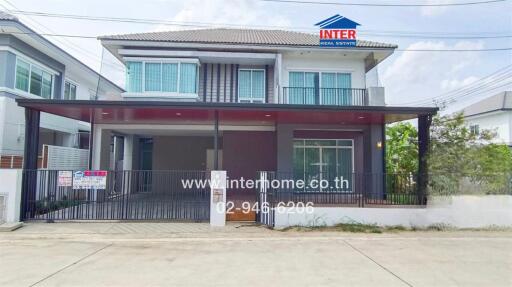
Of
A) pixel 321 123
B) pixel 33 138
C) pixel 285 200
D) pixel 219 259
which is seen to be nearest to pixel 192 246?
pixel 219 259

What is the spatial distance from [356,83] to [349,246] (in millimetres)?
9557

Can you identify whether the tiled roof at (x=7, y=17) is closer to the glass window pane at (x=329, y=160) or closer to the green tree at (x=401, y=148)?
the glass window pane at (x=329, y=160)

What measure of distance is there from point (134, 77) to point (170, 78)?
1.57m

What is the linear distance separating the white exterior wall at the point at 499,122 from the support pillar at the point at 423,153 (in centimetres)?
1944

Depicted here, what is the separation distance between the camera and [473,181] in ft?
31.0

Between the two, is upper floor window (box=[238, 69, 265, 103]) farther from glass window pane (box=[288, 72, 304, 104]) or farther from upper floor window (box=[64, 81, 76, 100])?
upper floor window (box=[64, 81, 76, 100])

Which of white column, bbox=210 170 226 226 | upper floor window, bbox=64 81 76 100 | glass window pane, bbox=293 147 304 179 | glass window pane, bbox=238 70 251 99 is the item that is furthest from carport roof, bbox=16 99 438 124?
upper floor window, bbox=64 81 76 100

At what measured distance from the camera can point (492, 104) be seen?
1128 inches

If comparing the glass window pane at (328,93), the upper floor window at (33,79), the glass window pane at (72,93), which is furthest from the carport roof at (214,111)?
the glass window pane at (72,93)

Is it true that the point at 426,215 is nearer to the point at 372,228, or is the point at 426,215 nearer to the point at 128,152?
the point at 372,228

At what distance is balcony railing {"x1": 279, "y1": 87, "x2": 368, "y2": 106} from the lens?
1444cm

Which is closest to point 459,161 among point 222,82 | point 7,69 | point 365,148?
point 365,148

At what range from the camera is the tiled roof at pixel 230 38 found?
46.6ft

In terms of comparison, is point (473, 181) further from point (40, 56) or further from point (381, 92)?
point (40, 56)
